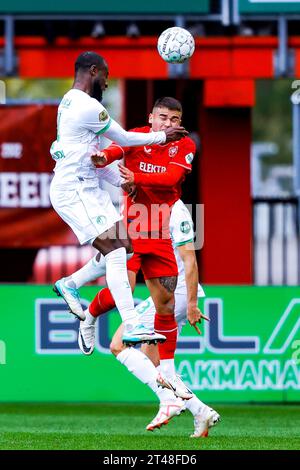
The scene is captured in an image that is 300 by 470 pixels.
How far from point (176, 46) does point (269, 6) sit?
485cm

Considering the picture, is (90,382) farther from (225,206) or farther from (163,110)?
(163,110)

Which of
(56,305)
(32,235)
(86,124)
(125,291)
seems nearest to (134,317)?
(125,291)

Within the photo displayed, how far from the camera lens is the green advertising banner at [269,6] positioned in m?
16.6

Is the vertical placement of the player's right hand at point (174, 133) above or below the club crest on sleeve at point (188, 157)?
above

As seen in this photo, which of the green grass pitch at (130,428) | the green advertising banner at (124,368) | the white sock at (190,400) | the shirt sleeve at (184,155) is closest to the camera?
the green grass pitch at (130,428)

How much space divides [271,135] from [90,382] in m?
39.5

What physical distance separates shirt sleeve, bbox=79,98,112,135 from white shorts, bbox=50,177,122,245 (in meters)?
0.44

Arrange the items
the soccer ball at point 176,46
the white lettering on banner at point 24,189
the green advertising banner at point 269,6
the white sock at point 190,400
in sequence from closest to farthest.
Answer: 1. the white sock at point 190,400
2. the soccer ball at point 176,46
3. the green advertising banner at point 269,6
4. the white lettering on banner at point 24,189

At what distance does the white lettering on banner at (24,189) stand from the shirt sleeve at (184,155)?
6.06m

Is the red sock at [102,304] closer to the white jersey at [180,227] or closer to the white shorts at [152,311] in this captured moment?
the white shorts at [152,311]

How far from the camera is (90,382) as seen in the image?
15797 millimetres

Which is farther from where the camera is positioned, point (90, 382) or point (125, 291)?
point (90, 382)

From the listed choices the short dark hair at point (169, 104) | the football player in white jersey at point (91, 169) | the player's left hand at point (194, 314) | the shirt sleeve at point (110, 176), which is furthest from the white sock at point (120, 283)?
the short dark hair at point (169, 104)

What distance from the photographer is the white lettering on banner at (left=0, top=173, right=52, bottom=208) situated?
1809 cm
